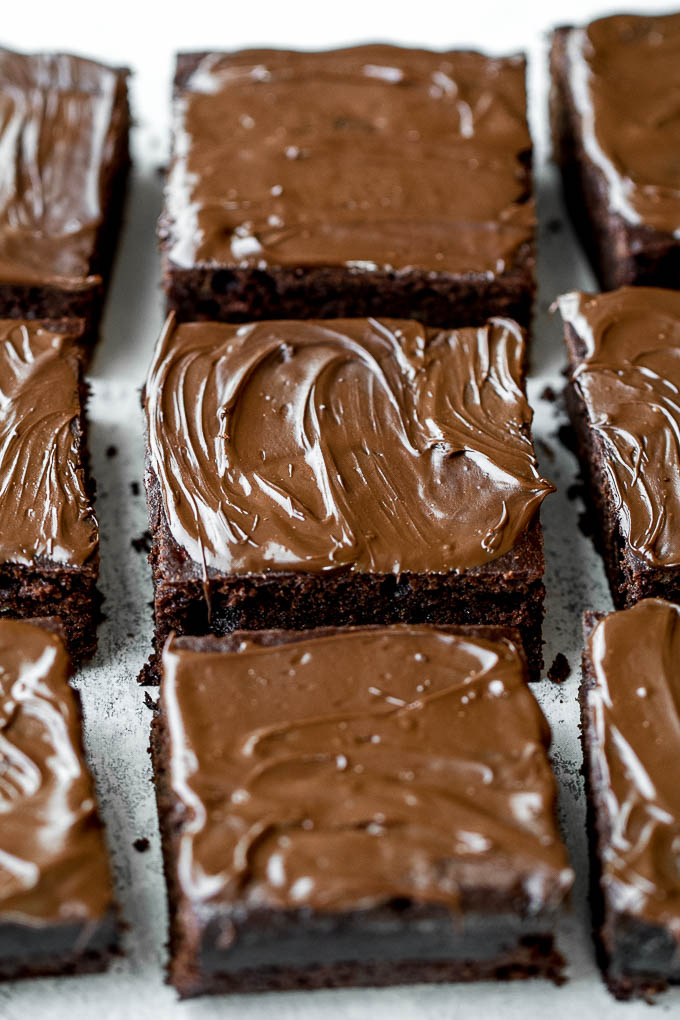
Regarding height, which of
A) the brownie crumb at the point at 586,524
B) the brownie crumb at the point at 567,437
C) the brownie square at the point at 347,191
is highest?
Answer: the brownie square at the point at 347,191

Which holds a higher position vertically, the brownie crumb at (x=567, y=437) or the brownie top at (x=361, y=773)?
the brownie crumb at (x=567, y=437)

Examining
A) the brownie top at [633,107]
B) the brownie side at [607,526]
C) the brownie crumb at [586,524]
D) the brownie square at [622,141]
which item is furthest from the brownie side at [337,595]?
the brownie top at [633,107]

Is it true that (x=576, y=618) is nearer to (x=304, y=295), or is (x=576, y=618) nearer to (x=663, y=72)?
(x=304, y=295)

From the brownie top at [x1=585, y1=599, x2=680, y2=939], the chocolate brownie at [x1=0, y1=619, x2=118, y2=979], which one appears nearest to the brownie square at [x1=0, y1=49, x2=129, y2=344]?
the chocolate brownie at [x1=0, y1=619, x2=118, y2=979]

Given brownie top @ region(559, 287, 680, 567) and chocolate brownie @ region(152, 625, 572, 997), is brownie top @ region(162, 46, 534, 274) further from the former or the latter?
chocolate brownie @ region(152, 625, 572, 997)

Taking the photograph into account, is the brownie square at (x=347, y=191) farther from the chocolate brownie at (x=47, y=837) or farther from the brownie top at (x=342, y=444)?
the chocolate brownie at (x=47, y=837)

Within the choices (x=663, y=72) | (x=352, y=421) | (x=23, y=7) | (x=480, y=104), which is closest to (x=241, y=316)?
(x=352, y=421)

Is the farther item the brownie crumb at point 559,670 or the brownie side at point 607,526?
the brownie crumb at point 559,670
